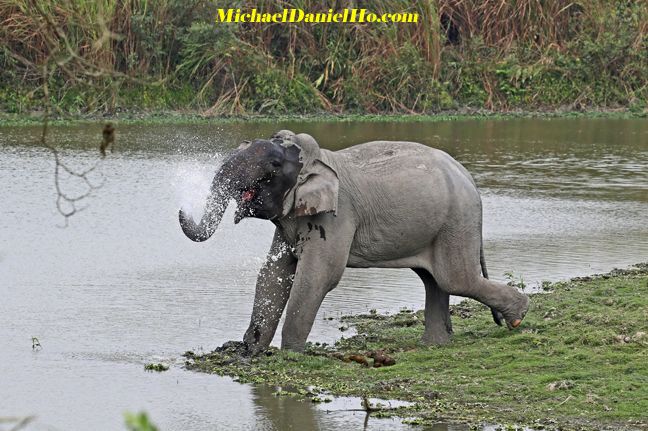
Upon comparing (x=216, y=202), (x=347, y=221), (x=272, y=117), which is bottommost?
(x=272, y=117)

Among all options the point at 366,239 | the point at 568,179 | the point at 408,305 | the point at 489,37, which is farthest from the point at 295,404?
the point at 489,37

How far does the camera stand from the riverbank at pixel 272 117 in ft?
74.4

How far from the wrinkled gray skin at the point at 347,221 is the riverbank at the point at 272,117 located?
42.6ft

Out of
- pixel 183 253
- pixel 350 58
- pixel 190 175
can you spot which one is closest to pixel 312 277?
pixel 183 253

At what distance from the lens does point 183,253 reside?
43.0 ft

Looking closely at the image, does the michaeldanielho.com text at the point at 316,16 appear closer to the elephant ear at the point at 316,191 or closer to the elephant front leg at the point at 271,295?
the elephant front leg at the point at 271,295

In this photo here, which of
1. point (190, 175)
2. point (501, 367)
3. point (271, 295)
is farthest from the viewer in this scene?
point (190, 175)

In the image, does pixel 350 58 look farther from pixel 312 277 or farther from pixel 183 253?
pixel 312 277

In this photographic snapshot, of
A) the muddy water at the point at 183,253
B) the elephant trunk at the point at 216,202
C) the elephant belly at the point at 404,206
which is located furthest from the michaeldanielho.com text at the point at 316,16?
the elephant trunk at the point at 216,202

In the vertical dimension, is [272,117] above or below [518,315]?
below

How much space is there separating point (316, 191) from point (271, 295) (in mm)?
794

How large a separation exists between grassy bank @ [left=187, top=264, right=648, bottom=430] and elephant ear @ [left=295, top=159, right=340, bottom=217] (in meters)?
0.87

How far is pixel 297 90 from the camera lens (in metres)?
24.3

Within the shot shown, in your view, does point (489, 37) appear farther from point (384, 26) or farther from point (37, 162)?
point (37, 162)
